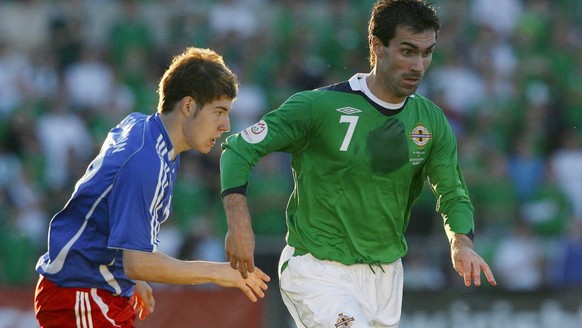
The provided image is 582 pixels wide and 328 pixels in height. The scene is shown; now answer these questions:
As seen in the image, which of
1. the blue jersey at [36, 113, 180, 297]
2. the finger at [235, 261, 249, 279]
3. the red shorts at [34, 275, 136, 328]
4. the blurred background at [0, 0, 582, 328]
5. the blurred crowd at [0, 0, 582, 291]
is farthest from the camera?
the blurred crowd at [0, 0, 582, 291]

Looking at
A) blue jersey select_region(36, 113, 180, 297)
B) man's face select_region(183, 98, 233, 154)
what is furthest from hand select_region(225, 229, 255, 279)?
man's face select_region(183, 98, 233, 154)

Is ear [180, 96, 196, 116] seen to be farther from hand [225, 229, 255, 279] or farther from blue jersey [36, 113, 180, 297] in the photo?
hand [225, 229, 255, 279]

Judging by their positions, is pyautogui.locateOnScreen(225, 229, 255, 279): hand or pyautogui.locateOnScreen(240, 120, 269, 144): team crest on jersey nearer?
pyautogui.locateOnScreen(225, 229, 255, 279): hand

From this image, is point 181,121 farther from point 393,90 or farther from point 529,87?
point 529,87

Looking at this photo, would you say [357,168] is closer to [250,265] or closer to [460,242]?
[460,242]

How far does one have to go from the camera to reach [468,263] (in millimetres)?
5957

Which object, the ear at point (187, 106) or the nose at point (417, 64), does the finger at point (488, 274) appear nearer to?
the nose at point (417, 64)

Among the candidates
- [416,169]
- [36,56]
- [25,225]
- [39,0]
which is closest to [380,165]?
[416,169]

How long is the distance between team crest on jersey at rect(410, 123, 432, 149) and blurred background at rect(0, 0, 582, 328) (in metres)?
4.61

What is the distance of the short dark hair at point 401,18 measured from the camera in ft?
20.7

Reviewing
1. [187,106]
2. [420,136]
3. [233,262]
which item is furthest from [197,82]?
[420,136]

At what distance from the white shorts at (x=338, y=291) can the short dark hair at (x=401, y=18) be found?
132 centimetres

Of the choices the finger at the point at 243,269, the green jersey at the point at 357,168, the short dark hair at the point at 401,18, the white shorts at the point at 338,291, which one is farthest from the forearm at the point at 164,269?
the short dark hair at the point at 401,18

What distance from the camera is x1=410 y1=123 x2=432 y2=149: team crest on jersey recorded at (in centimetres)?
646
